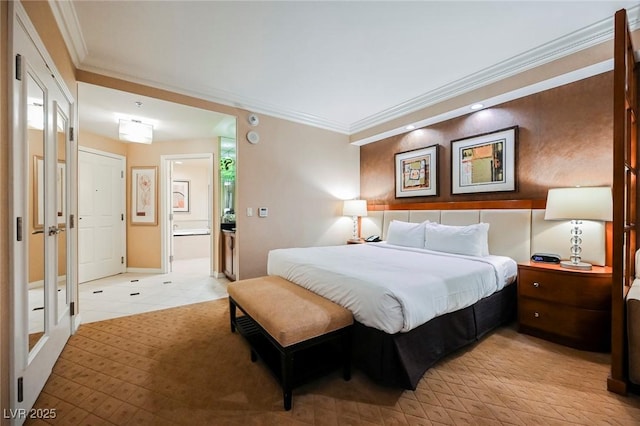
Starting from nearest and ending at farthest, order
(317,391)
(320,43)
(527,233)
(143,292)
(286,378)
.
→ (286,378), (317,391), (320,43), (527,233), (143,292)

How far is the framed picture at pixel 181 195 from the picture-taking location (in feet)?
25.6

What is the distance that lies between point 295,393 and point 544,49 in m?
3.62

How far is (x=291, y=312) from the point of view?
1732mm

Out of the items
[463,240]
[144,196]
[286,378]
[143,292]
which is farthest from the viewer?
[144,196]

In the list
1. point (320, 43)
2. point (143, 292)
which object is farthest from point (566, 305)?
point (143, 292)

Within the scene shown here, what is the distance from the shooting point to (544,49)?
2.51m

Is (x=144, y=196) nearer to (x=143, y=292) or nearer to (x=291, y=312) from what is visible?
(x=143, y=292)

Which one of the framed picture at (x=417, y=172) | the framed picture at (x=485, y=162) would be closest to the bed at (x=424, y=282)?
the framed picture at (x=485, y=162)

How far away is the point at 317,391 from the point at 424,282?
3.30 ft

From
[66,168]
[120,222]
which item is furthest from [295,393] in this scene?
[120,222]

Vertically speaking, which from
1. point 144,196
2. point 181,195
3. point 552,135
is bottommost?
point 144,196

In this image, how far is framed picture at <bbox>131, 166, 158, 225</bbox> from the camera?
4.96m

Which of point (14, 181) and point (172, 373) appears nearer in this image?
point (14, 181)

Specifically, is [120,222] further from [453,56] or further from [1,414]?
[453,56]
